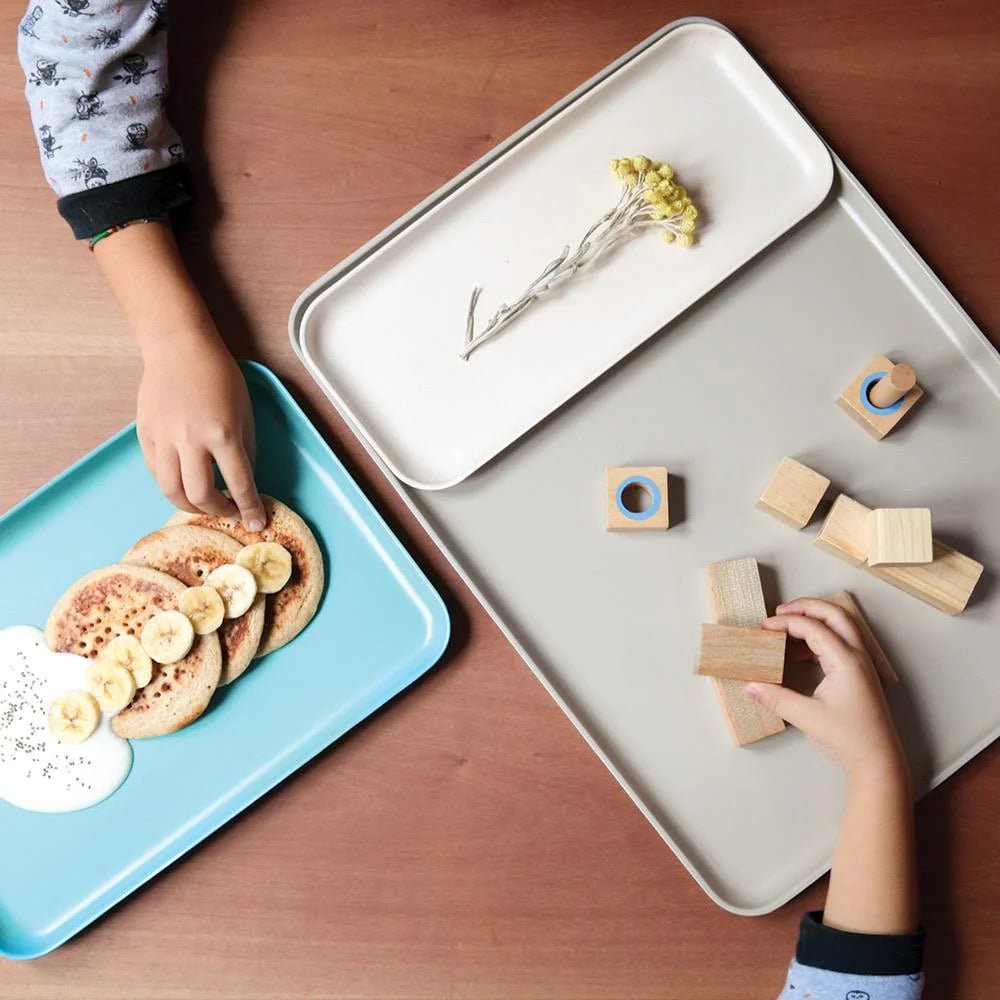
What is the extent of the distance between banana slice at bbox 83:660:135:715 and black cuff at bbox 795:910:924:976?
0.65 metres

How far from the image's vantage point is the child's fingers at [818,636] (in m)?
0.80

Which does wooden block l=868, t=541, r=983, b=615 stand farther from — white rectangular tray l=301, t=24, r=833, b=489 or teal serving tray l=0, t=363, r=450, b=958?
teal serving tray l=0, t=363, r=450, b=958

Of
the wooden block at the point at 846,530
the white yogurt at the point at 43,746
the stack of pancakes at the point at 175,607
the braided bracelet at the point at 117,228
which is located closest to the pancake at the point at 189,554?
the stack of pancakes at the point at 175,607

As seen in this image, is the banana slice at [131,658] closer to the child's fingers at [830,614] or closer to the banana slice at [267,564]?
the banana slice at [267,564]

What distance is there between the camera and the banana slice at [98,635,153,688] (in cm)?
82

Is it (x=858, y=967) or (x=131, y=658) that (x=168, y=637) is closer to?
(x=131, y=658)

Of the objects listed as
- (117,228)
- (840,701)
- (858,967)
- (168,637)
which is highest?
(117,228)

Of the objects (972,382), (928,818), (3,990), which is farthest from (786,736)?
(3,990)

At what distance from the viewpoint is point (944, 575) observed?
0.82 metres

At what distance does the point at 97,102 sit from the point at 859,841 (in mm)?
951

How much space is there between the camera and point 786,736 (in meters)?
0.83

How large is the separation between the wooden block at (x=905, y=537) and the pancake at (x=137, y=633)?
61 centimetres

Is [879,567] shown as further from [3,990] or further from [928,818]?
[3,990]

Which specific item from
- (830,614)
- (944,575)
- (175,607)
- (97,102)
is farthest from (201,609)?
(944,575)
